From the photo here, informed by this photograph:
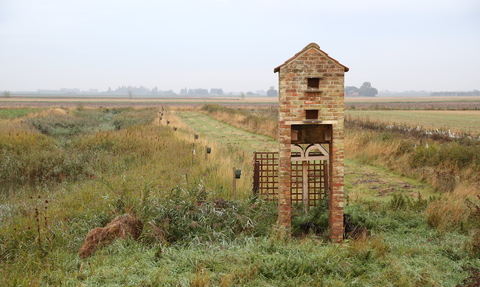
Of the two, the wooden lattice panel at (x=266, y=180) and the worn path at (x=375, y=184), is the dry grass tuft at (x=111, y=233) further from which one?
the worn path at (x=375, y=184)

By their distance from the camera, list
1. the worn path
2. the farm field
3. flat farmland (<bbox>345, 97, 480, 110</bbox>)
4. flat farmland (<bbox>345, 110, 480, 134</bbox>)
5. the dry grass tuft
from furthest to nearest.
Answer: flat farmland (<bbox>345, 97, 480, 110</bbox>), flat farmland (<bbox>345, 110, 480, 134</bbox>), the worn path, the dry grass tuft, the farm field

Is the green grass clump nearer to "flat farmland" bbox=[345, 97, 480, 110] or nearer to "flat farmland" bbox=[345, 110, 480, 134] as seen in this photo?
"flat farmland" bbox=[345, 110, 480, 134]

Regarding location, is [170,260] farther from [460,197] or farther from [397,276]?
[460,197]

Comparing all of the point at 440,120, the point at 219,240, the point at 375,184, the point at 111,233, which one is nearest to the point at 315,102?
the point at 219,240

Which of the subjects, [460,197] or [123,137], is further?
[123,137]

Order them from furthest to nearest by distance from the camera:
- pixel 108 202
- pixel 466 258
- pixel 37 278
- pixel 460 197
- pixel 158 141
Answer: pixel 158 141
pixel 460 197
pixel 108 202
pixel 466 258
pixel 37 278

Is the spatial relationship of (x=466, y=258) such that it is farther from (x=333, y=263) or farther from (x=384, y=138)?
(x=384, y=138)

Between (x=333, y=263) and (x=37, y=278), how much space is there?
3700 millimetres

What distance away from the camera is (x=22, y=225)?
6516 millimetres

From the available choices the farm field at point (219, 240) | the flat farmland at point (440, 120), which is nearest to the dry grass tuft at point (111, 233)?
the farm field at point (219, 240)

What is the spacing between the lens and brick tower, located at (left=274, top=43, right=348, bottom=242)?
19.9ft

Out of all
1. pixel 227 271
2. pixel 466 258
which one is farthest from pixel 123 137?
pixel 466 258

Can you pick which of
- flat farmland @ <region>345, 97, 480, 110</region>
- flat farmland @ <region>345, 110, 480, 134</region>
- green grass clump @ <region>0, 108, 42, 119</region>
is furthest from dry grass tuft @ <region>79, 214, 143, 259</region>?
flat farmland @ <region>345, 97, 480, 110</region>

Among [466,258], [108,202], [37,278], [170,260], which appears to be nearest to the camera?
[37,278]
